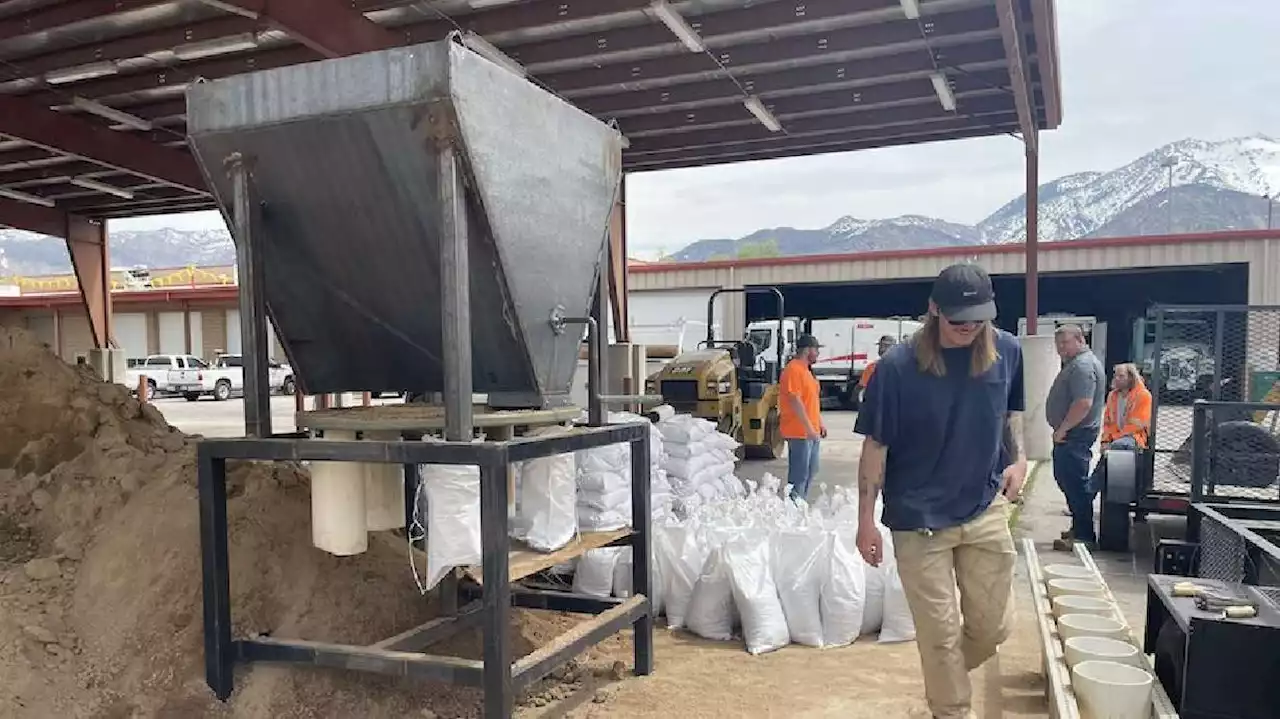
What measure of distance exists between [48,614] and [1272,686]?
15.0 ft

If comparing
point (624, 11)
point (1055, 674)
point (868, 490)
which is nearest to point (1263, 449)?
point (1055, 674)

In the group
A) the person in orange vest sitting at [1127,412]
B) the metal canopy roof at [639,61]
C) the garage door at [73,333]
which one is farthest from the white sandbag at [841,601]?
the garage door at [73,333]

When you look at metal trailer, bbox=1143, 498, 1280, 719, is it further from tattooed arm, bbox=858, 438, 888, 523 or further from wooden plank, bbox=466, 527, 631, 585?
wooden plank, bbox=466, 527, 631, 585

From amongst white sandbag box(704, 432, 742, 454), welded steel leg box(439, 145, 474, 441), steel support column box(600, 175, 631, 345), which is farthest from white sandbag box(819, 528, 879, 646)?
steel support column box(600, 175, 631, 345)

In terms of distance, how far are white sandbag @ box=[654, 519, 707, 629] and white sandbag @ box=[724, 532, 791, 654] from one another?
0.26m

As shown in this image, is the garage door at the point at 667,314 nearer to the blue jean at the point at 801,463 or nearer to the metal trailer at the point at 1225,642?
the blue jean at the point at 801,463

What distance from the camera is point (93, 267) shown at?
15031 mm

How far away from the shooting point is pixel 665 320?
23688mm

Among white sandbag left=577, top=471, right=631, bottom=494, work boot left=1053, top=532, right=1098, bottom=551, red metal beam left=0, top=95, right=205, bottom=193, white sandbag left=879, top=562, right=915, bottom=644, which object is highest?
red metal beam left=0, top=95, right=205, bottom=193

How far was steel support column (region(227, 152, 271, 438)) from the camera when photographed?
3479mm

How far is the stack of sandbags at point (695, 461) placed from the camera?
24.4ft

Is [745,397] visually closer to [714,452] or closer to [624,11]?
[714,452]

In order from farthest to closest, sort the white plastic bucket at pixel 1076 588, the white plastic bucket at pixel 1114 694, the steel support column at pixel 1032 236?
the steel support column at pixel 1032 236, the white plastic bucket at pixel 1076 588, the white plastic bucket at pixel 1114 694

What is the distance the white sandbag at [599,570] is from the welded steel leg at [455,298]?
212 cm
